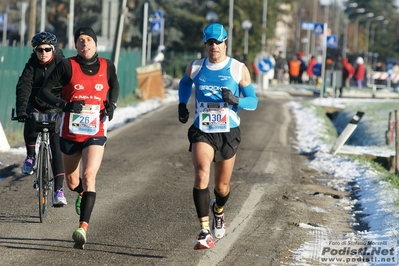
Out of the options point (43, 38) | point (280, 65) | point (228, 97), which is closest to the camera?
point (228, 97)

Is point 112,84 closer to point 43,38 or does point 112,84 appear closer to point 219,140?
point 219,140

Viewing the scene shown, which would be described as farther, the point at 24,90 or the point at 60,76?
the point at 24,90

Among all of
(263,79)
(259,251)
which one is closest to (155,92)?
(263,79)

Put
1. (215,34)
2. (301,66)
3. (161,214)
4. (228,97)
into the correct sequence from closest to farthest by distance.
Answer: (228,97) → (215,34) → (161,214) → (301,66)

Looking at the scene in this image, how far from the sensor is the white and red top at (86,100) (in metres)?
7.98

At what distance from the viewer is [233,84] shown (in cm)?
784

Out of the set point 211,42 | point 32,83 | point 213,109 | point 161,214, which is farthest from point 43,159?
point 211,42

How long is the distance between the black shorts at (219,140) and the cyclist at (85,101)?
30.3 inches

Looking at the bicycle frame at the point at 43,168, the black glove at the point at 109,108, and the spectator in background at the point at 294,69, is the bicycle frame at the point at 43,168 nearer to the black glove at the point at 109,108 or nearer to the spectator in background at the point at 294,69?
the black glove at the point at 109,108

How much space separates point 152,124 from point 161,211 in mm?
11606

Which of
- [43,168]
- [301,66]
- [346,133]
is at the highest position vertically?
[301,66]

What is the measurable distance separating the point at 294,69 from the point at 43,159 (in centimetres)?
4148

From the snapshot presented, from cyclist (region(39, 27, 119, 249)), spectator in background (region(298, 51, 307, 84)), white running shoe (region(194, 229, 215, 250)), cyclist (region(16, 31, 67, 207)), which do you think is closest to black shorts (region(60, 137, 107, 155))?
cyclist (region(39, 27, 119, 249))

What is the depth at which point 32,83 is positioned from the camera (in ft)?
31.4
